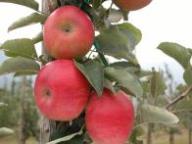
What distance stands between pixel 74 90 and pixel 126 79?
0.38 feet

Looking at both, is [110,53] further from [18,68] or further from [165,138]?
[165,138]

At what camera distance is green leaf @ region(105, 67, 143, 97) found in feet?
3.27

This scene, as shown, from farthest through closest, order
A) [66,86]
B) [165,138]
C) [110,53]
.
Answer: [165,138]
[110,53]
[66,86]

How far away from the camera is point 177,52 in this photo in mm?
1370

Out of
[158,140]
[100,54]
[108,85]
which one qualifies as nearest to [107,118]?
[108,85]

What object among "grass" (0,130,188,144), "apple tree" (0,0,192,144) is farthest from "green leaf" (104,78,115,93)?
"grass" (0,130,188,144)

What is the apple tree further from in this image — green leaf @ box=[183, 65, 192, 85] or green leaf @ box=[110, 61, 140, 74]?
green leaf @ box=[183, 65, 192, 85]

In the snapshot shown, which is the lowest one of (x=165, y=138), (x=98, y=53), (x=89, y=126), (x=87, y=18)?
(x=165, y=138)

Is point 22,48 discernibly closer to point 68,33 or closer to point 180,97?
point 68,33

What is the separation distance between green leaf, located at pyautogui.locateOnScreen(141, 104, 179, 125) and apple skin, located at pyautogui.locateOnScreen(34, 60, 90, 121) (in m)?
0.18

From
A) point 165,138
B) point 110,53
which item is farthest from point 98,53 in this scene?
point 165,138

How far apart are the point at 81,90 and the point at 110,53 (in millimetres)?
167

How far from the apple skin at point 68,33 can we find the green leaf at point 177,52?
13.5 inches

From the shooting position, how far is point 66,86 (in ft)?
3.32
